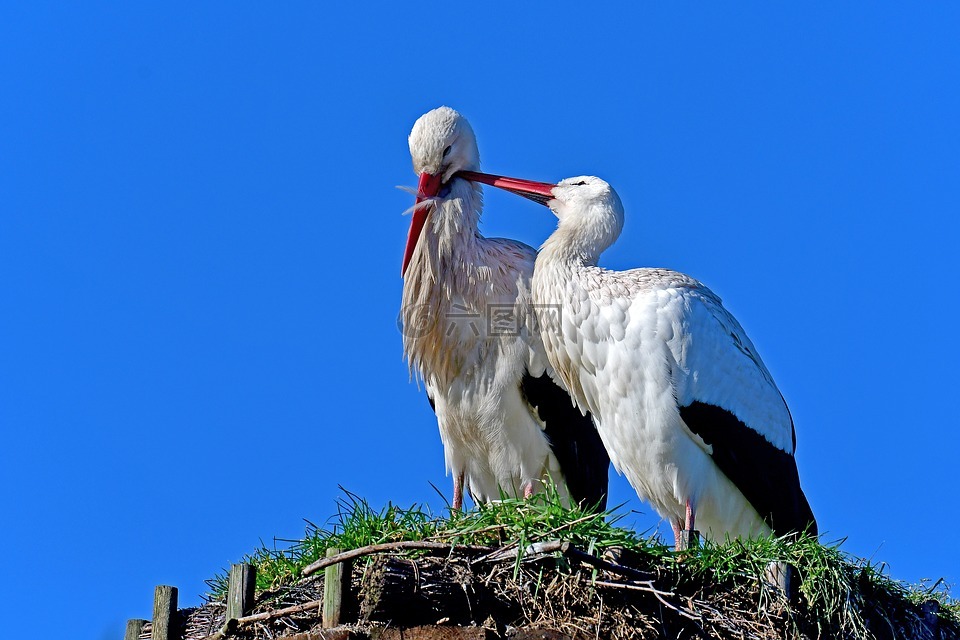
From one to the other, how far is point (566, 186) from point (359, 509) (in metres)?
2.19

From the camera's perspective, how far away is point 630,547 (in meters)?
4.95

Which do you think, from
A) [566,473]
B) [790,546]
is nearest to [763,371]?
[566,473]

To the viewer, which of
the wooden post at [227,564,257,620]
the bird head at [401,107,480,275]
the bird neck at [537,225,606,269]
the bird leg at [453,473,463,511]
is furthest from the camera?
the bird head at [401,107,480,275]

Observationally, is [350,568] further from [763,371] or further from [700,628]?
[763,371]

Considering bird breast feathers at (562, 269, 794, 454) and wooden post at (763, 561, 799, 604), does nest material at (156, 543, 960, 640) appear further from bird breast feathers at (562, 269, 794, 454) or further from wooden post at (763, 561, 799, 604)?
bird breast feathers at (562, 269, 794, 454)

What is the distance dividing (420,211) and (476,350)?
2.63 ft

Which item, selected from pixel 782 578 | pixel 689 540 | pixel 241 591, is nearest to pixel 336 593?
pixel 241 591

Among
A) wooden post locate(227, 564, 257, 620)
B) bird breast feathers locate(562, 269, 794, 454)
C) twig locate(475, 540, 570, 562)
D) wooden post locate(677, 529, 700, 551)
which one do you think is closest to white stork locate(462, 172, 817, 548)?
bird breast feathers locate(562, 269, 794, 454)

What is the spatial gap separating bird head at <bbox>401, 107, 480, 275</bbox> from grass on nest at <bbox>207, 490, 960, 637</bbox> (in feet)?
6.60

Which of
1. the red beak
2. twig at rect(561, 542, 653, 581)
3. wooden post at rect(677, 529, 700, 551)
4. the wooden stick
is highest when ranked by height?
the red beak

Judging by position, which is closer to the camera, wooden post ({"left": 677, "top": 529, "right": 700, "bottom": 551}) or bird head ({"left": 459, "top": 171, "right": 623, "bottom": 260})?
wooden post ({"left": 677, "top": 529, "right": 700, "bottom": 551})

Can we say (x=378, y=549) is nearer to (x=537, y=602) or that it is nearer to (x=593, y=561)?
(x=537, y=602)

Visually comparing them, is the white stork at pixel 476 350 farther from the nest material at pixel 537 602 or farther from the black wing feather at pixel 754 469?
the nest material at pixel 537 602

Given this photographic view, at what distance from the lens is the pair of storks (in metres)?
6.10
